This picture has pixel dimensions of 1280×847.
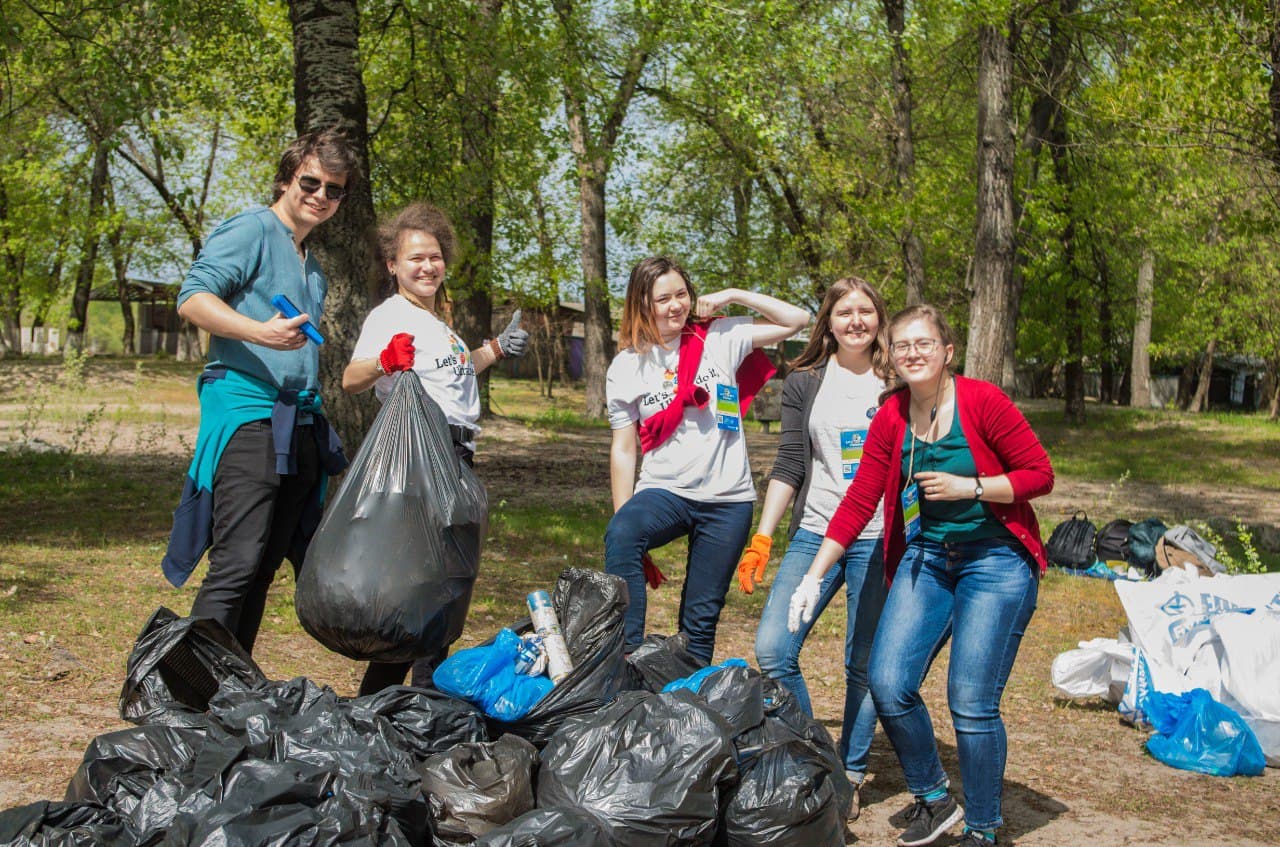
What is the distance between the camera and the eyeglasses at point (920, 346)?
359 cm

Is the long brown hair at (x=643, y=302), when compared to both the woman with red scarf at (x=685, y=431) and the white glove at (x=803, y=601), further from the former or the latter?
the white glove at (x=803, y=601)

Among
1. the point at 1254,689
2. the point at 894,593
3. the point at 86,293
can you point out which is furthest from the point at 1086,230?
the point at 86,293

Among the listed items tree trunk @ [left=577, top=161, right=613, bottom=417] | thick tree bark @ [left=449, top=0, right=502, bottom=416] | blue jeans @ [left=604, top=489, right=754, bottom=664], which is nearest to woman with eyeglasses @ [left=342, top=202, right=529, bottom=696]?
blue jeans @ [left=604, top=489, right=754, bottom=664]

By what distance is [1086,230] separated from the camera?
19.6 m

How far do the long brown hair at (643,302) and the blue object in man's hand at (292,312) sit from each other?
3.75 feet

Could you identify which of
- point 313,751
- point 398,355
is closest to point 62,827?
point 313,751

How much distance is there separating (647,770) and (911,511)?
1.23 m

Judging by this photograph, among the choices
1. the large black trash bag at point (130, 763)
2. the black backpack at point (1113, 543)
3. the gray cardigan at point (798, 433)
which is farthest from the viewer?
the black backpack at point (1113, 543)

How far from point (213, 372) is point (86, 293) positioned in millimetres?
30654

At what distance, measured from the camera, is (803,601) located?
3.78 m

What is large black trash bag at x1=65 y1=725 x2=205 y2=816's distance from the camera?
9.36ft

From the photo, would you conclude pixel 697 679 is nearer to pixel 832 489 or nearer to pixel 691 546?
pixel 691 546

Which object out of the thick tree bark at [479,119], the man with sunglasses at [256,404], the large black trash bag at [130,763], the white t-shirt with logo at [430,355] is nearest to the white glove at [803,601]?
the white t-shirt with logo at [430,355]

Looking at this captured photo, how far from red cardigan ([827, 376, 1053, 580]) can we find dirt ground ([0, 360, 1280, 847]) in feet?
3.15
